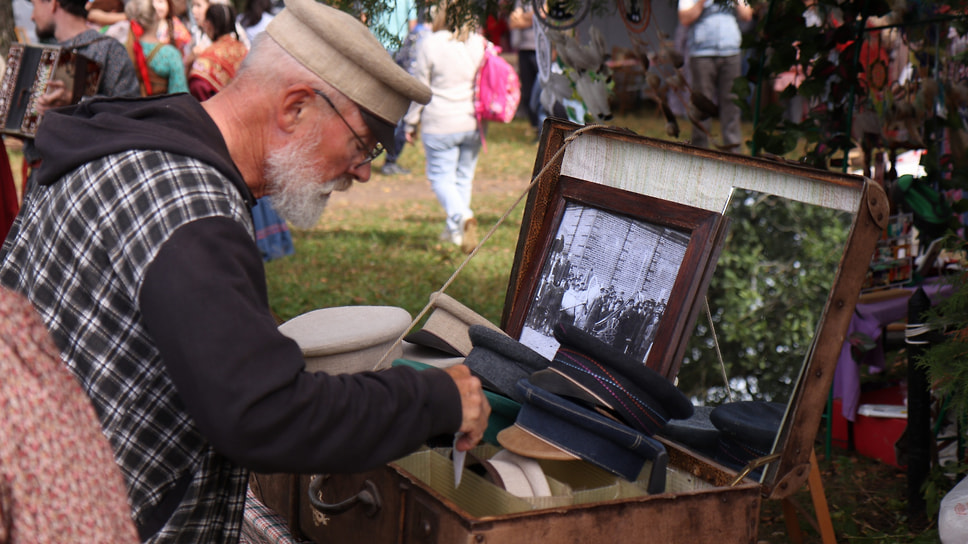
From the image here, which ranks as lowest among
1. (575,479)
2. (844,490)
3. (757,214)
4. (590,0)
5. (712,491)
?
(844,490)

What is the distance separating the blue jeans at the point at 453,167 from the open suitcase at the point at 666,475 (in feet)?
14.5

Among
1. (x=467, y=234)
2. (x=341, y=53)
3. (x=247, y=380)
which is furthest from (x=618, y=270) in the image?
(x=467, y=234)

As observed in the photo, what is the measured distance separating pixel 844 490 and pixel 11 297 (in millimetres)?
2901

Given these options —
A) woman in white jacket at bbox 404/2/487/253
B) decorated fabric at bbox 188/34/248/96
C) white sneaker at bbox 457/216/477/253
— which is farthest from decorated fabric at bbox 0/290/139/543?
white sneaker at bbox 457/216/477/253

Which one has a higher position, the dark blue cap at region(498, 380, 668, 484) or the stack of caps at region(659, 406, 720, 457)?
the dark blue cap at region(498, 380, 668, 484)

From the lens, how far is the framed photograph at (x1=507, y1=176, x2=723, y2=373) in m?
Result: 1.92

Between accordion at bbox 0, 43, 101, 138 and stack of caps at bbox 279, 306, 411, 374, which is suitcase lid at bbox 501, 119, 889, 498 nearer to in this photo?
stack of caps at bbox 279, 306, 411, 374

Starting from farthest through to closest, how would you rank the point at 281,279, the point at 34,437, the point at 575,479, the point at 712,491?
the point at 281,279, the point at 575,479, the point at 712,491, the point at 34,437

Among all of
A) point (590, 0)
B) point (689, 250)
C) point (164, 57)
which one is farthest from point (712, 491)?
point (164, 57)

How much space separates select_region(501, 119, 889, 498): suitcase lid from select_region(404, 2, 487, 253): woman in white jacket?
416cm

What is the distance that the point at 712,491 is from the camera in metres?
1.48

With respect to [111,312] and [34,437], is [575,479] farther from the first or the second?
[34,437]

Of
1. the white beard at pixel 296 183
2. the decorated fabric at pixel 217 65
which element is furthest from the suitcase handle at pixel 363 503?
the decorated fabric at pixel 217 65

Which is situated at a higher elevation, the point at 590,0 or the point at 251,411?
the point at 590,0
